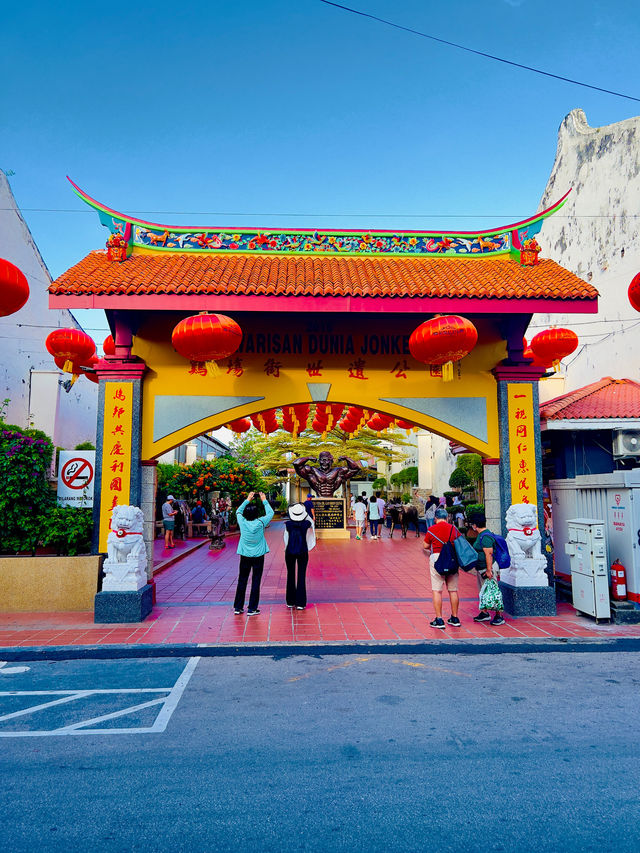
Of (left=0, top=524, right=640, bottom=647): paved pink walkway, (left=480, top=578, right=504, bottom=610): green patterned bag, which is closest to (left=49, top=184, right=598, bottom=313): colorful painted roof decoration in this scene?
(left=480, top=578, right=504, bottom=610): green patterned bag

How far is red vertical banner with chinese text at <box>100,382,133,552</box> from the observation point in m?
7.68

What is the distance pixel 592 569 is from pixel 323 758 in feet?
15.6

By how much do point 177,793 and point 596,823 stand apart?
219 cm

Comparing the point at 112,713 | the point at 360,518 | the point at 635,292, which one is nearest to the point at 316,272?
the point at 635,292

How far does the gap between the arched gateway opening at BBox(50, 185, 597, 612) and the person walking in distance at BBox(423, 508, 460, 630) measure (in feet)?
6.44

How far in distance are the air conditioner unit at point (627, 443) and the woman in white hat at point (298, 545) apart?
18.1 ft

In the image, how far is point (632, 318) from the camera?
44.3 ft

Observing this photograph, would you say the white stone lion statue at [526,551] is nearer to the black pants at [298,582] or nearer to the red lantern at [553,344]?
the red lantern at [553,344]

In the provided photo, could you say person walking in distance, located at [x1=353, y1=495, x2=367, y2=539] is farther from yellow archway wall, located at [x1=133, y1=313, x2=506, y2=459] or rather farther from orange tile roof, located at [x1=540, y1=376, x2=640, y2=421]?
yellow archway wall, located at [x1=133, y1=313, x2=506, y2=459]

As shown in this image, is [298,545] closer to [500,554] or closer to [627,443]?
[500,554]

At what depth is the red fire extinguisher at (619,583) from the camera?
22.1 feet

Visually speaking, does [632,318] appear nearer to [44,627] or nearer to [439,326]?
[439,326]

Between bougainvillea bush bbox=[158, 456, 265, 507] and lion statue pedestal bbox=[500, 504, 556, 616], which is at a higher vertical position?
bougainvillea bush bbox=[158, 456, 265, 507]

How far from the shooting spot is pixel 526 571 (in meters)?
7.18
